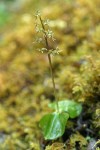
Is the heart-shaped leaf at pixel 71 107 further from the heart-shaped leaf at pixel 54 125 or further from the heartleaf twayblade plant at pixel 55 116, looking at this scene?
the heart-shaped leaf at pixel 54 125

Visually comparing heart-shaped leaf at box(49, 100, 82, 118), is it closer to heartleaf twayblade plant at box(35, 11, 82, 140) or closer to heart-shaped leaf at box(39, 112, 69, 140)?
heartleaf twayblade plant at box(35, 11, 82, 140)

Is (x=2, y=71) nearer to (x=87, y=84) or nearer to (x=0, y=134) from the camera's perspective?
(x=0, y=134)

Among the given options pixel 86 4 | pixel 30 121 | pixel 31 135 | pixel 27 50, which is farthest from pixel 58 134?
pixel 86 4

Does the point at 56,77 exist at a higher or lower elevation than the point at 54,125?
higher

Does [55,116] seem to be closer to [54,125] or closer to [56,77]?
[54,125]

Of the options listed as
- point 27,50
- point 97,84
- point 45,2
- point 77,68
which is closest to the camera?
point 97,84

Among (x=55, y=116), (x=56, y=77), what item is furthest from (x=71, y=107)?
(x=56, y=77)
